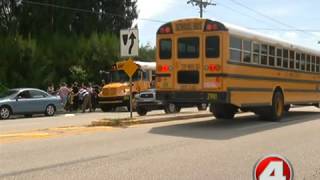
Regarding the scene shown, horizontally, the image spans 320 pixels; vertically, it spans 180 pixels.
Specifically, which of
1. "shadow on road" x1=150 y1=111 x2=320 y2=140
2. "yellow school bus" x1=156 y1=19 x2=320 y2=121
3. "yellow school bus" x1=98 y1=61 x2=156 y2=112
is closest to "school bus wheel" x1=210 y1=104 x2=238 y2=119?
"shadow on road" x1=150 y1=111 x2=320 y2=140

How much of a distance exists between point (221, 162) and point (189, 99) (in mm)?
7019

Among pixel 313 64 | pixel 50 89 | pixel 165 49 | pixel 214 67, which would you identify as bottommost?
pixel 50 89

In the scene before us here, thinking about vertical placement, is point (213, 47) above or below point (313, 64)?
above

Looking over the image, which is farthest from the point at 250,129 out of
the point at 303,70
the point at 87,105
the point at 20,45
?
the point at 20,45

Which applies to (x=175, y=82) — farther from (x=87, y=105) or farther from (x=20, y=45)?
(x=20, y=45)

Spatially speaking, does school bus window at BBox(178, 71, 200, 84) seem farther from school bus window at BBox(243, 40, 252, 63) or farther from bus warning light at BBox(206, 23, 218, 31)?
school bus window at BBox(243, 40, 252, 63)

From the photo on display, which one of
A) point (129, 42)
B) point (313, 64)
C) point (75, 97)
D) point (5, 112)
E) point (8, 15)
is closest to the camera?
point (129, 42)

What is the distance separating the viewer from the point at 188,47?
62.5ft

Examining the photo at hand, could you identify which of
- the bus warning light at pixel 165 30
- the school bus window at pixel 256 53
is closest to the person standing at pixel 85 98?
the bus warning light at pixel 165 30

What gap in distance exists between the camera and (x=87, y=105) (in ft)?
114

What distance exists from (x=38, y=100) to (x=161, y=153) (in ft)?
55.3

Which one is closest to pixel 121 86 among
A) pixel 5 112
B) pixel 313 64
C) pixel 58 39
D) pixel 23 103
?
pixel 23 103

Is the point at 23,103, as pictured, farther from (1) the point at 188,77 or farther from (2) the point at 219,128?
(2) the point at 219,128

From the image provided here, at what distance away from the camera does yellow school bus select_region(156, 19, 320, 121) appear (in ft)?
60.1
